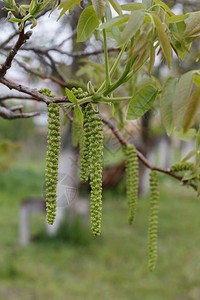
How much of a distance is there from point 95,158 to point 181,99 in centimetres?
14

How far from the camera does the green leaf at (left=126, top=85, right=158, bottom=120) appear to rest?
549mm

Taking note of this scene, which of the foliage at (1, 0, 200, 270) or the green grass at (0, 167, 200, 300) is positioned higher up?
the foliage at (1, 0, 200, 270)

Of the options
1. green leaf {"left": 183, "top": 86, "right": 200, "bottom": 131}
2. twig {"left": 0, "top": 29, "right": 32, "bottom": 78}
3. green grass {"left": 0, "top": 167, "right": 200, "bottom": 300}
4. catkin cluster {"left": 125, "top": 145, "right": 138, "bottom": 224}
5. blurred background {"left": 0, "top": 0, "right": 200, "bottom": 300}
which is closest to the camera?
green leaf {"left": 183, "top": 86, "right": 200, "bottom": 131}

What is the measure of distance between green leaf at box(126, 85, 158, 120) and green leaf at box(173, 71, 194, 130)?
102 mm

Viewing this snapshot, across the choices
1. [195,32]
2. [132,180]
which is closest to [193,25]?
[195,32]

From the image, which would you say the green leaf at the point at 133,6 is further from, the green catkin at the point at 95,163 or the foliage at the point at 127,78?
the green catkin at the point at 95,163

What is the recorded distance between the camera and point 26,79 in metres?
1.51

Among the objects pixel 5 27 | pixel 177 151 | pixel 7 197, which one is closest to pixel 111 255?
pixel 7 197

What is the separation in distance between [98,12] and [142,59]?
8 cm

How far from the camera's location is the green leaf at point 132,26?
0.43 m

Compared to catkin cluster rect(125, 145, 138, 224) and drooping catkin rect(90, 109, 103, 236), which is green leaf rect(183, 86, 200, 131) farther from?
catkin cluster rect(125, 145, 138, 224)

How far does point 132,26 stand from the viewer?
0.43m

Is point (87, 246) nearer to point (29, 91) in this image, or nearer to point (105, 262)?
point (105, 262)

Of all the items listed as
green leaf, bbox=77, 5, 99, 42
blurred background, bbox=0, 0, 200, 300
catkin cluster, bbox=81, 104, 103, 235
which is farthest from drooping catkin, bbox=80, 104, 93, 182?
blurred background, bbox=0, 0, 200, 300
